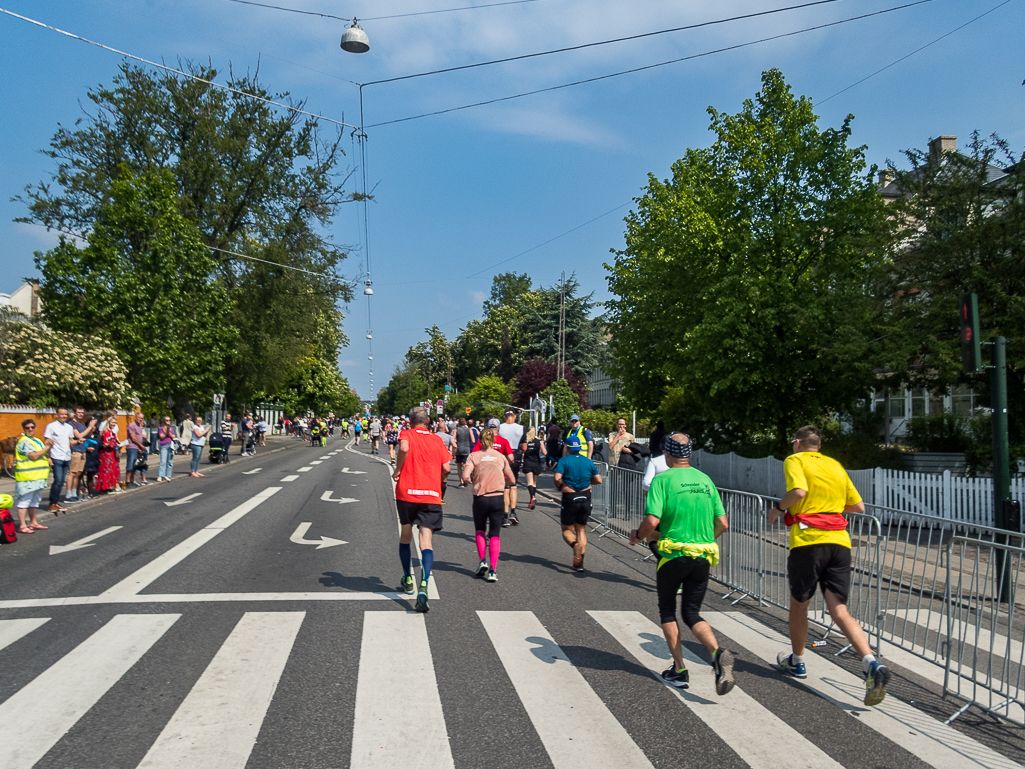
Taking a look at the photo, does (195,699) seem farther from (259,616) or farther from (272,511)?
(272,511)

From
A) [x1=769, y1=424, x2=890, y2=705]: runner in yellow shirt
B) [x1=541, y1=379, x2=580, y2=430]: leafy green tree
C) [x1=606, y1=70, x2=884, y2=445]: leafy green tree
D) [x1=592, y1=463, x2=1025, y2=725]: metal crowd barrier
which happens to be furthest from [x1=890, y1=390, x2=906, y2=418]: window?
[x1=769, y1=424, x2=890, y2=705]: runner in yellow shirt

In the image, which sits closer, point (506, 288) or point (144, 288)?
point (144, 288)

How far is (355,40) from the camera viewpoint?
1373cm

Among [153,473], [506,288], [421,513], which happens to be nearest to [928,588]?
[421,513]

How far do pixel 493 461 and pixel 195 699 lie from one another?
4.57m

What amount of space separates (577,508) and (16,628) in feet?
18.8

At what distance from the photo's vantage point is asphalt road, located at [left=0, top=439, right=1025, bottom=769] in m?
4.29

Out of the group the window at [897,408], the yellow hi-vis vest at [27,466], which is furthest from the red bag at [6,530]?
the window at [897,408]

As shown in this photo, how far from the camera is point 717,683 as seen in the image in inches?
199

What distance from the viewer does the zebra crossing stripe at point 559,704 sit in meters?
4.23

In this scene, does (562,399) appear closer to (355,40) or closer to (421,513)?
(355,40)

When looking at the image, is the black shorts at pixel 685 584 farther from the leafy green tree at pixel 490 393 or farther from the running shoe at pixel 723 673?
the leafy green tree at pixel 490 393

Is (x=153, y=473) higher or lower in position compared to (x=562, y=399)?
lower

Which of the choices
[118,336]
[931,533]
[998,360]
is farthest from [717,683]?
[118,336]
